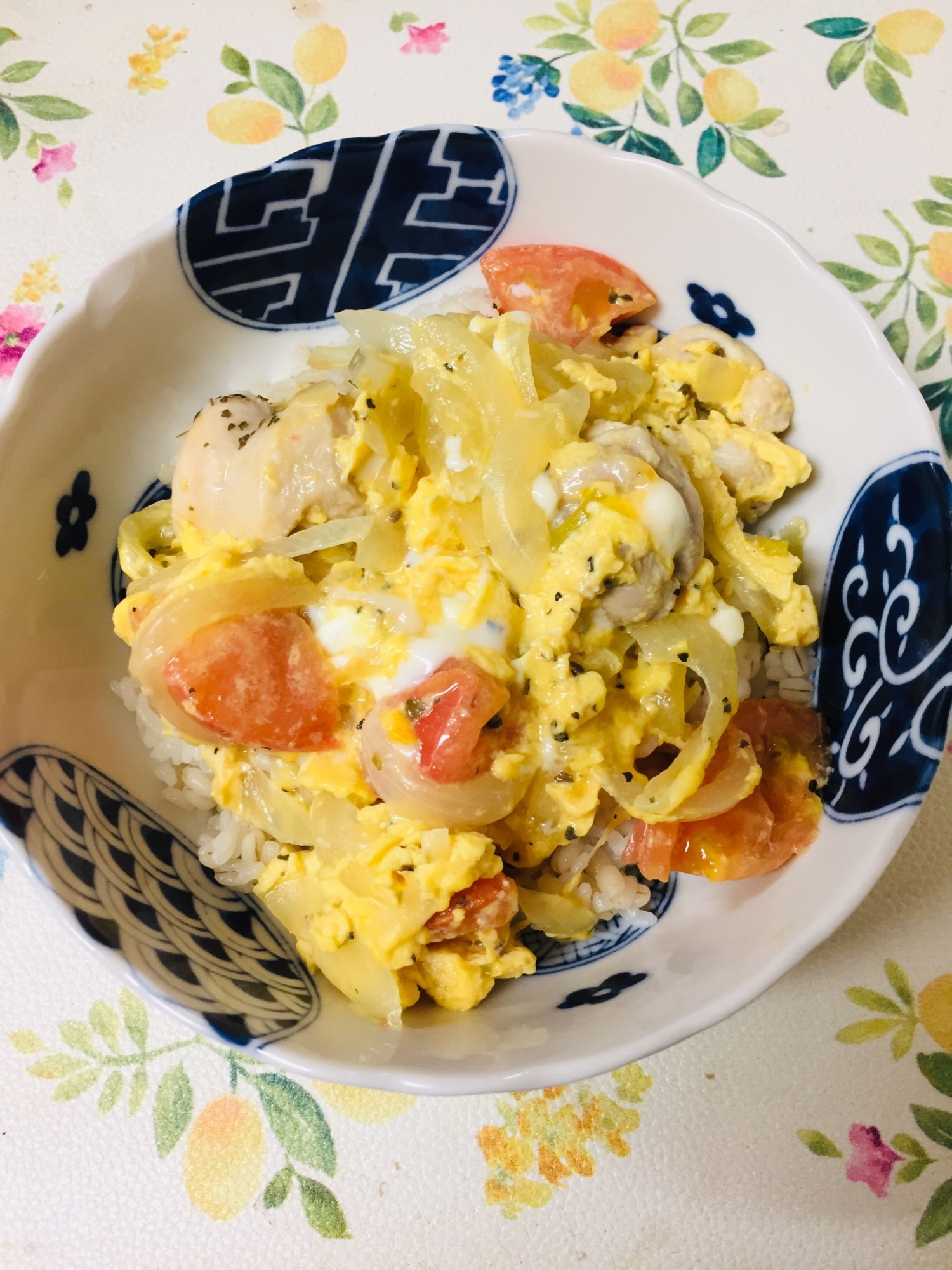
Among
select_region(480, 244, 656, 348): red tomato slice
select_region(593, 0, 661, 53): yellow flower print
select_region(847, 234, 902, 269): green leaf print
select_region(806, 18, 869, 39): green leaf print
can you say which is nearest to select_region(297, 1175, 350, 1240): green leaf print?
select_region(480, 244, 656, 348): red tomato slice

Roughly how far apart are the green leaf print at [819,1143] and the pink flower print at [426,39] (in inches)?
125

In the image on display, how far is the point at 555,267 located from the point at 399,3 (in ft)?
4.72

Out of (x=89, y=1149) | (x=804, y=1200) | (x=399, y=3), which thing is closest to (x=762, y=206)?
(x=399, y=3)

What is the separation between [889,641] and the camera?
1.73 meters

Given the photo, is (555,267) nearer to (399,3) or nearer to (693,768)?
(693,768)

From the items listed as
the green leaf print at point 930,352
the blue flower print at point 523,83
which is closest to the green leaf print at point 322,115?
the blue flower print at point 523,83

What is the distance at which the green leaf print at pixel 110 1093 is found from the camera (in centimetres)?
206

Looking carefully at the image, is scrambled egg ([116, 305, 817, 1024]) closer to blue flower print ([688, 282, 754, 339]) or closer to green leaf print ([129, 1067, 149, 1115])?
blue flower print ([688, 282, 754, 339])

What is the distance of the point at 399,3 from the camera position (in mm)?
2799

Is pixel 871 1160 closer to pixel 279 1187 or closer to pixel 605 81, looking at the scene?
pixel 279 1187

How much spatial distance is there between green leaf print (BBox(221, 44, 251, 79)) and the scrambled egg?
1415 mm

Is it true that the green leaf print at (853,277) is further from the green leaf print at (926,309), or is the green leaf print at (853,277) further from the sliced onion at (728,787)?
the sliced onion at (728,787)

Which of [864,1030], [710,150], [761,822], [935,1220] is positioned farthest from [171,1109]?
[710,150]

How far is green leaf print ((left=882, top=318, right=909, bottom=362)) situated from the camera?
2344 millimetres
